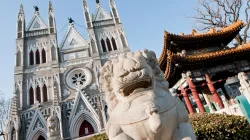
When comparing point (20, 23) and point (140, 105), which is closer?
A: point (140, 105)

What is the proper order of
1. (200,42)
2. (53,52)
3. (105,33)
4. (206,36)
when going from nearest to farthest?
1. (206,36)
2. (200,42)
3. (53,52)
4. (105,33)

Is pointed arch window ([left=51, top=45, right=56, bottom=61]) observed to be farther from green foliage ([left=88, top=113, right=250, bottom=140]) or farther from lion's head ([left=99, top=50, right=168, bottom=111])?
lion's head ([left=99, top=50, right=168, bottom=111])

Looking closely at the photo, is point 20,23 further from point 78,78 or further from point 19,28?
point 78,78

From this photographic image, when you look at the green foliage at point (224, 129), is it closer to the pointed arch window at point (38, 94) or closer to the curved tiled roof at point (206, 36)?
the curved tiled roof at point (206, 36)

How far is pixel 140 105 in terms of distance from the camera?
5.97ft

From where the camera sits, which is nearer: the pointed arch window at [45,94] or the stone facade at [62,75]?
the stone facade at [62,75]

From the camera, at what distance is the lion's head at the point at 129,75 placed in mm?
1901

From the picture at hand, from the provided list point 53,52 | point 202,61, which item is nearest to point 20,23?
point 53,52

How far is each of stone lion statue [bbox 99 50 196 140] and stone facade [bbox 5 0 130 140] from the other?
14369 millimetres

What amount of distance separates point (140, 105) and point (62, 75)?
18487 mm

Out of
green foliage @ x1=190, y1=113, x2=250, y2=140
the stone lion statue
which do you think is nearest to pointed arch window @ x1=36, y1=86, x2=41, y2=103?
green foliage @ x1=190, y1=113, x2=250, y2=140

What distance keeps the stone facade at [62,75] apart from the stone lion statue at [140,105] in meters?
14.4

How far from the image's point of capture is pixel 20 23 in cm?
2208

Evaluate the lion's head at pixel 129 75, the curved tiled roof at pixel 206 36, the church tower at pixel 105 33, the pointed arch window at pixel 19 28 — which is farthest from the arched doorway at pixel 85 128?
the lion's head at pixel 129 75
